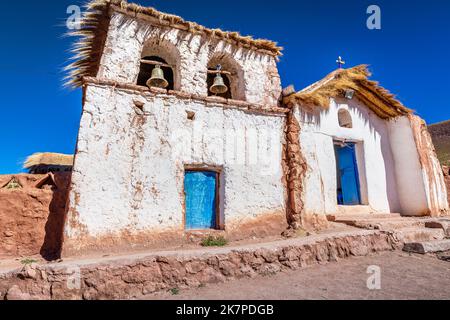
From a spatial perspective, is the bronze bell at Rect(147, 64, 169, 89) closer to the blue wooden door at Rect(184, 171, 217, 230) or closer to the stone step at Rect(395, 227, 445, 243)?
the blue wooden door at Rect(184, 171, 217, 230)

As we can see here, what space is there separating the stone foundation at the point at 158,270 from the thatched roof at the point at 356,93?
407 cm

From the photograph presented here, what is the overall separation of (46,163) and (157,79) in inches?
370

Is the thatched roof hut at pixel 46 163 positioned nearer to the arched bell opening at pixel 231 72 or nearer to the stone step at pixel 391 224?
the arched bell opening at pixel 231 72

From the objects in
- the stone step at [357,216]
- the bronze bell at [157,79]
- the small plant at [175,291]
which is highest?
the bronze bell at [157,79]

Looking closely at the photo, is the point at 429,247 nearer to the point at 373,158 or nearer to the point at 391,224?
the point at 391,224

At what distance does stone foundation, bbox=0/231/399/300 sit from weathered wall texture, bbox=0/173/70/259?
2583 mm

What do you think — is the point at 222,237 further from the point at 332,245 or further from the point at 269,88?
the point at 269,88

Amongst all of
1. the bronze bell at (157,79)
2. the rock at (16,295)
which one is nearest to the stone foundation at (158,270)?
the rock at (16,295)

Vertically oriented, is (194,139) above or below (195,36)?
below

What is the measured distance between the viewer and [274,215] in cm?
697

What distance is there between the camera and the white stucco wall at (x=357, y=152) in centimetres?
752

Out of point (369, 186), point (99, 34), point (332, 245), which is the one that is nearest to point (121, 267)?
point (332, 245)

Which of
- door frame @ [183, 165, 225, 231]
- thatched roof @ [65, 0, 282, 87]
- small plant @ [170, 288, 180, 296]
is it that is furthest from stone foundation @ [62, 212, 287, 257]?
thatched roof @ [65, 0, 282, 87]
